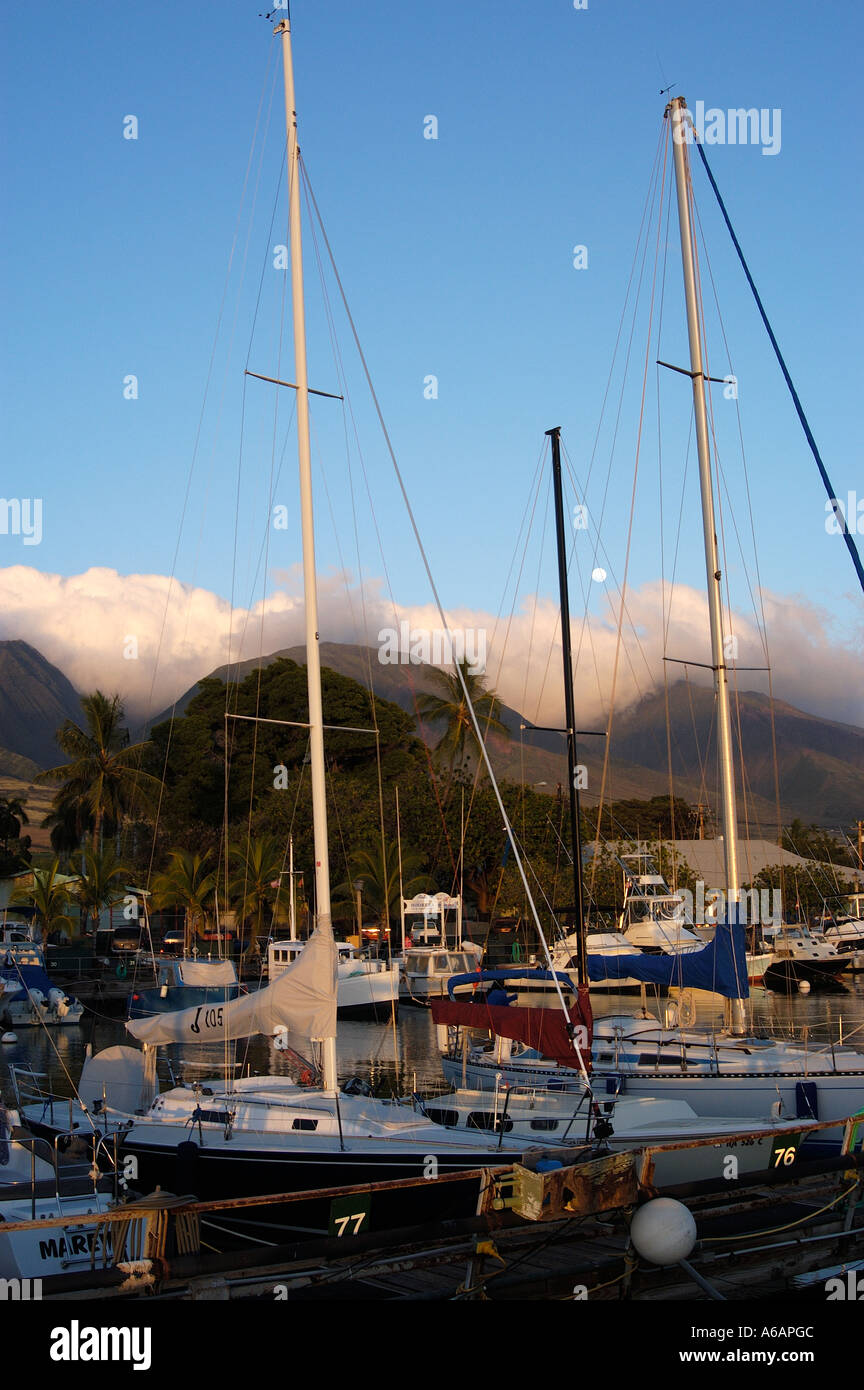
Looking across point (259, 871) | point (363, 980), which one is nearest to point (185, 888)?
point (259, 871)

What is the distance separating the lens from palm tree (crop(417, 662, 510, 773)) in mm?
82250

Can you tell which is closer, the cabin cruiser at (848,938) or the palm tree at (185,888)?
the palm tree at (185,888)

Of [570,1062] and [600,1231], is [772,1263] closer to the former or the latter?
[600,1231]

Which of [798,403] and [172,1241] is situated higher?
[798,403]

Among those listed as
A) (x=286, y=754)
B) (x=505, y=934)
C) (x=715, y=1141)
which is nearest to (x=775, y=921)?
(x=505, y=934)

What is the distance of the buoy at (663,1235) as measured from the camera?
8617 mm

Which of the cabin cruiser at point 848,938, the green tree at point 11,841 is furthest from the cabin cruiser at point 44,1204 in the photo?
the green tree at point 11,841

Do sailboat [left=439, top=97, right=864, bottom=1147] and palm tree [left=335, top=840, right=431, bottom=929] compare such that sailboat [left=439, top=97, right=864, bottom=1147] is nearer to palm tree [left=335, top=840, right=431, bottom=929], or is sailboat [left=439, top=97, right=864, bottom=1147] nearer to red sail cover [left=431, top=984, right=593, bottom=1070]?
red sail cover [left=431, top=984, right=593, bottom=1070]

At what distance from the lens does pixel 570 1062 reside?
17281 millimetres

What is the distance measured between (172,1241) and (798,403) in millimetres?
12928

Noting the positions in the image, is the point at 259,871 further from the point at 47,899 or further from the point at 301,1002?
the point at 301,1002

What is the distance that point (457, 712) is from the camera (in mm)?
84062

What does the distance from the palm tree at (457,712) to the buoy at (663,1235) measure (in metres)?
70.0

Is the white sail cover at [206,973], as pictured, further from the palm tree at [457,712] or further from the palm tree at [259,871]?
the palm tree at [457,712]
